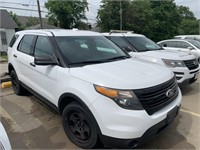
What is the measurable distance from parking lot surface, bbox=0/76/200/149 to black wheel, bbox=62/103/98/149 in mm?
172

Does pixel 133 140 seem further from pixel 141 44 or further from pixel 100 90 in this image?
pixel 141 44

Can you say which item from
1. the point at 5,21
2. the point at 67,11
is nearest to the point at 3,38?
the point at 5,21

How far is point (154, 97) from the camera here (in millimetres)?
2652

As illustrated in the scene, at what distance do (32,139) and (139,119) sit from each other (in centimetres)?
192

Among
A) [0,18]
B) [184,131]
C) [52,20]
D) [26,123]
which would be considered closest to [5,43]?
[0,18]

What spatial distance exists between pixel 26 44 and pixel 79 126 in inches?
98.6

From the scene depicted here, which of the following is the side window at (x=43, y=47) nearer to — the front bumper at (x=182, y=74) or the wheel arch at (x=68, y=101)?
the wheel arch at (x=68, y=101)

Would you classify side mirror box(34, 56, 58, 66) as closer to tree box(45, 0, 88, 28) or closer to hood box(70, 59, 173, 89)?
hood box(70, 59, 173, 89)

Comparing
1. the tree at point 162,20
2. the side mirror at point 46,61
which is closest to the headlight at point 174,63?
the side mirror at point 46,61

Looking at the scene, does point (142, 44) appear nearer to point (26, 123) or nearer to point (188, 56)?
point (188, 56)

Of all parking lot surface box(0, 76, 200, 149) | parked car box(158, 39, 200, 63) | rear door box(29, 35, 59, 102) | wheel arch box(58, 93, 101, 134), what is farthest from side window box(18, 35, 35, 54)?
parked car box(158, 39, 200, 63)

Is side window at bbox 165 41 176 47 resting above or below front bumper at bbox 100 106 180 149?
above

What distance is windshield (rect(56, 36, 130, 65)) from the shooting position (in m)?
3.34

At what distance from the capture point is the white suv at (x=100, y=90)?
2502 millimetres
